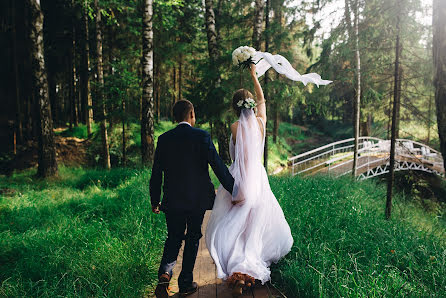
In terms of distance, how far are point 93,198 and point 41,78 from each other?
481 centimetres

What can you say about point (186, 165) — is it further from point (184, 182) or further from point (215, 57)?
point (215, 57)

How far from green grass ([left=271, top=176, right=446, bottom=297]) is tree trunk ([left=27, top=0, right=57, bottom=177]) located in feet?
24.3

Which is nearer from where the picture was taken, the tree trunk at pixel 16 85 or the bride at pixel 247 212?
the bride at pixel 247 212

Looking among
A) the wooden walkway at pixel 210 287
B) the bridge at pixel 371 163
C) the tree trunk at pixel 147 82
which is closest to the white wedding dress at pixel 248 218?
the wooden walkway at pixel 210 287

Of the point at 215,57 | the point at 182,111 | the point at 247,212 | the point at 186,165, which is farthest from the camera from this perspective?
the point at 215,57

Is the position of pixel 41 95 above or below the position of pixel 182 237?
above

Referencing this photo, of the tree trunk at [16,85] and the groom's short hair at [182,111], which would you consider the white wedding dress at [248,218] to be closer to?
the groom's short hair at [182,111]

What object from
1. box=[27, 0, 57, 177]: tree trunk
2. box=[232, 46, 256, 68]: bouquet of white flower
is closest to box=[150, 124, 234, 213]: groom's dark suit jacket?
box=[232, 46, 256, 68]: bouquet of white flower

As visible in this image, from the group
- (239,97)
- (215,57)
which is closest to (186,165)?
(239,97)

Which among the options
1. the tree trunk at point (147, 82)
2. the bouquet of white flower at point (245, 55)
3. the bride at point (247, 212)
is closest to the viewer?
the bride at point (247, 212)

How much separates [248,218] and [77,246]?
2497mm

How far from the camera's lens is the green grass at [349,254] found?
3.02 metres

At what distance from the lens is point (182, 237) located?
338cm

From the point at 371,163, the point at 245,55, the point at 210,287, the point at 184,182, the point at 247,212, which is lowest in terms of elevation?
the point at 371,163
